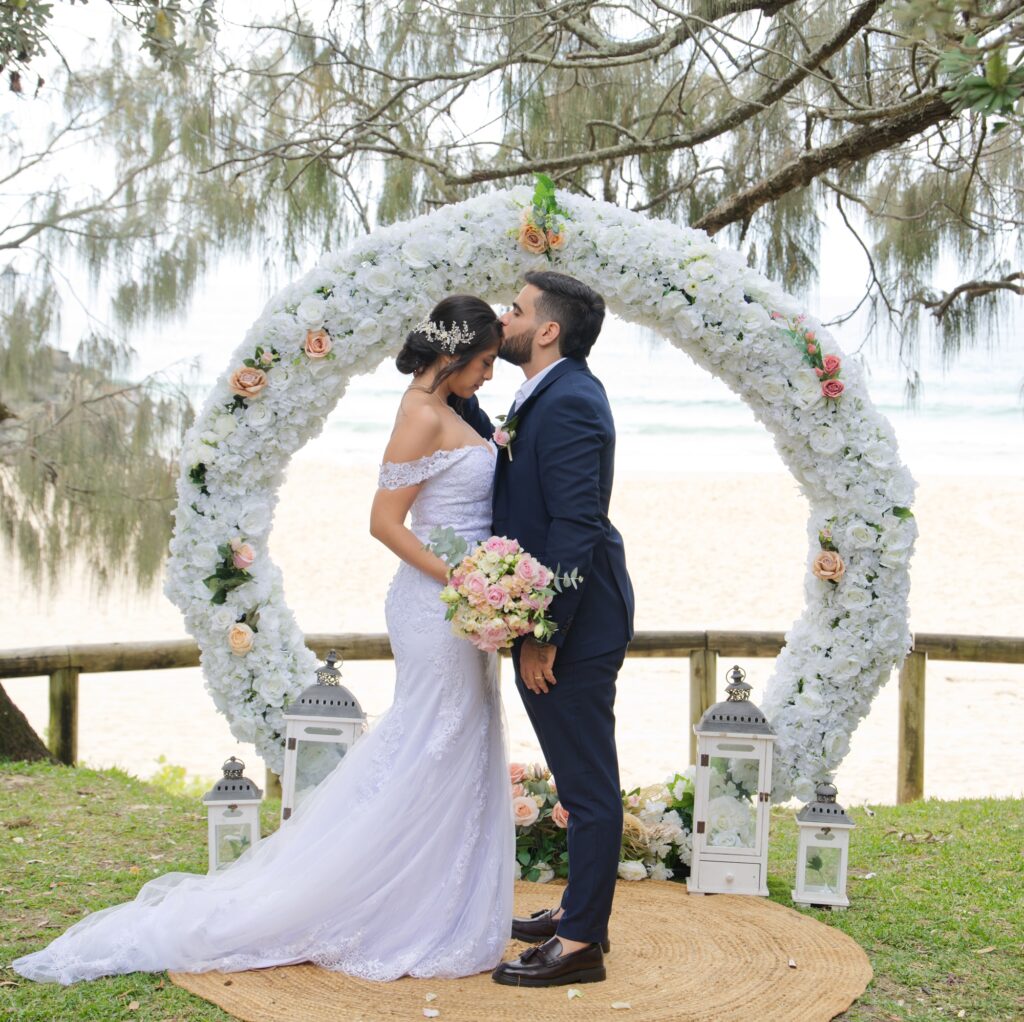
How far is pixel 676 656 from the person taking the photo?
5.97 m

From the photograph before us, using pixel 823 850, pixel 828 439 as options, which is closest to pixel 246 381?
pixel 828 439

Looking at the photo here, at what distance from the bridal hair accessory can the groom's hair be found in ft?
0.70

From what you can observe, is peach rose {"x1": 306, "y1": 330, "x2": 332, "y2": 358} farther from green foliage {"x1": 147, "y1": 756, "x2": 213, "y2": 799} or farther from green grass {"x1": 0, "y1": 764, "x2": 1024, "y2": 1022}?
green foliage {"x1": 147, "y1": 756, "x2": 213, "y2": 799}

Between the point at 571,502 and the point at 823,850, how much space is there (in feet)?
5.63

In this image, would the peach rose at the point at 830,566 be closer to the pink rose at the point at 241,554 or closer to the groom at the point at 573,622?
the groom at the point at 573,622

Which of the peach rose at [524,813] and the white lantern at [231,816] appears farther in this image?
the peach rose at [524,813]

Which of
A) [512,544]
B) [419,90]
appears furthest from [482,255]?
[419,90]

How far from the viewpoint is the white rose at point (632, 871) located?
4.47 m

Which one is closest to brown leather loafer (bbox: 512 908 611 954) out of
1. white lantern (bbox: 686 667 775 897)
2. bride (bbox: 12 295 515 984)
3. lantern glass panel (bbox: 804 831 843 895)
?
bride (bbox: 12 295 515 984)

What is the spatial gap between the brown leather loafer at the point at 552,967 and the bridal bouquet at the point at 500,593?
85cm

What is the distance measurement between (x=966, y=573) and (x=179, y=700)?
1041 cm

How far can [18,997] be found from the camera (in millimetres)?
3270

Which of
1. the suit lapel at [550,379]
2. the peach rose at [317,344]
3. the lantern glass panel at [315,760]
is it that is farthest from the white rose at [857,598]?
the peach rose at [317,344]

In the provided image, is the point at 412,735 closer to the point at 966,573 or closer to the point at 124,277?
the point at 124,277
